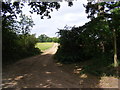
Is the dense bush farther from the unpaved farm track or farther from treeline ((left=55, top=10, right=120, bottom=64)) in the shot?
the unpaved farm track

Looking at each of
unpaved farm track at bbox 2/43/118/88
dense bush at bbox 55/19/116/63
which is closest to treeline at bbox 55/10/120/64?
dense bush at bbox 55/19/116/63

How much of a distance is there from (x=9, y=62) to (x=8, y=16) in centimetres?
520

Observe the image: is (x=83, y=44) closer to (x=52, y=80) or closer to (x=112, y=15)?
(x=112, y=15)

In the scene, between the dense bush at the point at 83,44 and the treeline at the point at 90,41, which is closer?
the treeline at the point at 90,41

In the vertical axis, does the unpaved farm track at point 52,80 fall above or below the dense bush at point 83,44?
below

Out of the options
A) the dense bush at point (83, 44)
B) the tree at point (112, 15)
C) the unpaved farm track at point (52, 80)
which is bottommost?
the unpaved farm track at point (52, 80)

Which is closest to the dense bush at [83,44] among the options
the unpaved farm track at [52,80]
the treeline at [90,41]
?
the treeline at [90,41]

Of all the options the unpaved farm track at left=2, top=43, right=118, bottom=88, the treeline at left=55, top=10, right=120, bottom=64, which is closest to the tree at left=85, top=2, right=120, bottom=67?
the treeline at left=55, top=10, right=120, bottom=64

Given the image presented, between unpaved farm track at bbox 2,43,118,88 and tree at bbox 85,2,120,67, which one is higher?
tree at bbox 85,2,120,67

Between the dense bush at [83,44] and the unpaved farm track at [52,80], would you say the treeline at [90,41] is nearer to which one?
the dense bush at [83,44]

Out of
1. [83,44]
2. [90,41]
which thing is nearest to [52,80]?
[90,41]

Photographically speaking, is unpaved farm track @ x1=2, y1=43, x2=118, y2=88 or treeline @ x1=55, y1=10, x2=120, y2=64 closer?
unpaved farm track @ x1=2, y1=43, x2=118, y2=88

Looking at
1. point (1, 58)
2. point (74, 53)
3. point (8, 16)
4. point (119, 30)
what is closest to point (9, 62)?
point (1, 58)

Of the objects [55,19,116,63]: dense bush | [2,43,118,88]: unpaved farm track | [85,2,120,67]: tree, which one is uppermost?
[85,2,120,67]: tree
